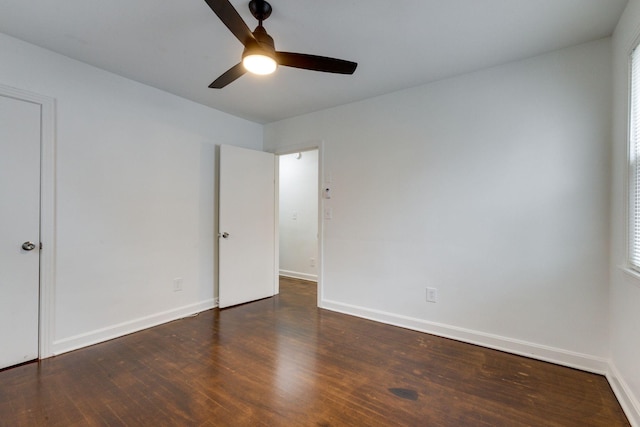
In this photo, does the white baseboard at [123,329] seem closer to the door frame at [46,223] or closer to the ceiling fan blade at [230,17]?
the door frame at [46,223]

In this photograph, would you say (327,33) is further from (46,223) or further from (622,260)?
(46,223)

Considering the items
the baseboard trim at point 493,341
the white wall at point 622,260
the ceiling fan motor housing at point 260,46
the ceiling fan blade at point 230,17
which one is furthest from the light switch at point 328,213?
the white wall at point 622,260

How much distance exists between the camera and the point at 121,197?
2.77m

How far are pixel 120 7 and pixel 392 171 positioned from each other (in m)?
2.54

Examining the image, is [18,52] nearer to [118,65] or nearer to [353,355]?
[118,65]

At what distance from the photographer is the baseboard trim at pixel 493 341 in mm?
2174

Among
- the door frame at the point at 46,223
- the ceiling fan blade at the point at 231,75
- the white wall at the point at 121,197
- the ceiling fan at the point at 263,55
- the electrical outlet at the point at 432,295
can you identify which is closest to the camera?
the ceiling fan at the point at 263,55

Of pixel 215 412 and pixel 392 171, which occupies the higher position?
pixel 392 171

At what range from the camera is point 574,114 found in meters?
2.24

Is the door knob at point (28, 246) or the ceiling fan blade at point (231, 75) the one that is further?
the door knob at point (28, 246)

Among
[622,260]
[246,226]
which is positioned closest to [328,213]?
[246,226]

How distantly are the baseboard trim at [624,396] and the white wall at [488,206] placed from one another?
0.52 ft

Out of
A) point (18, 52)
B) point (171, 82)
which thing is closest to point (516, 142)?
point (171, 82)

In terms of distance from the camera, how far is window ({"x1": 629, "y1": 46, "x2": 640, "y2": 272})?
1719mm
